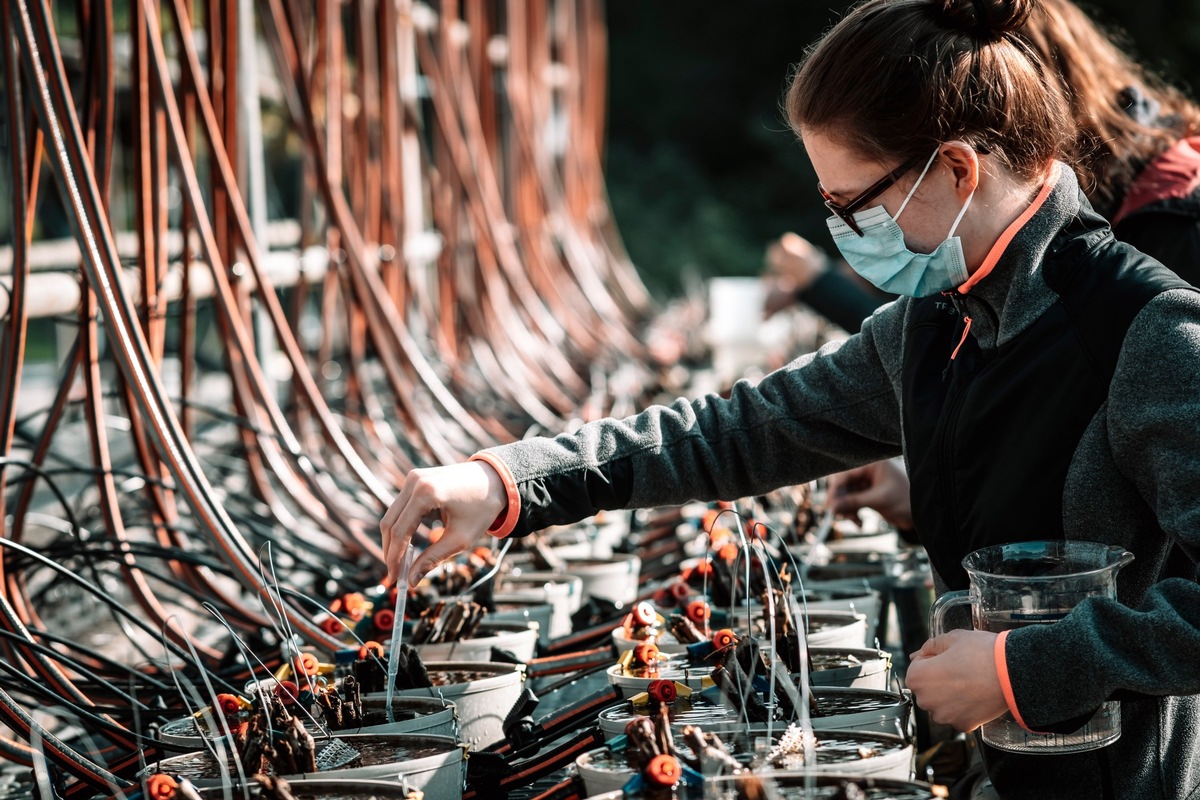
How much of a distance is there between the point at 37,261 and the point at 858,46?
3136 millimetres

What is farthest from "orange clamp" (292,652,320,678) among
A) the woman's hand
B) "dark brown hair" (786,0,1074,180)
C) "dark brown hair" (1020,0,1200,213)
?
"dark brown hair" (1020,0,1200,213)

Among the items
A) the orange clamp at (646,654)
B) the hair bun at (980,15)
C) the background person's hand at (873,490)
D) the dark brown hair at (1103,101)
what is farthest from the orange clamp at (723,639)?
the dark brown hair at (1103,101)

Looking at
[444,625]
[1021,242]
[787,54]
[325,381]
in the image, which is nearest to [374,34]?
[325,381]

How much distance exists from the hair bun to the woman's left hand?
1.70ft

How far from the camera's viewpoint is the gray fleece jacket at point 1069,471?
3.28 feet

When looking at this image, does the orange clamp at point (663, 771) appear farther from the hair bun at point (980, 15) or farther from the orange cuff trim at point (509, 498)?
the hair bun at point (980, 15)

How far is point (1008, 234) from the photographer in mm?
1168

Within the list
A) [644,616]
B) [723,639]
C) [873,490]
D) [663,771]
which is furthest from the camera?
[873,490]

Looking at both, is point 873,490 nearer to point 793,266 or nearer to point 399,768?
point 399,768

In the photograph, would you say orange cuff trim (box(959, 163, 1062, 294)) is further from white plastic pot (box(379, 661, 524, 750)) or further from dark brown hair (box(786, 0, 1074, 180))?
white plastic pot (box(379, 661, 524, 750))

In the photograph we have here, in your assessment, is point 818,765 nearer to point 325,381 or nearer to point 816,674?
point 816,674

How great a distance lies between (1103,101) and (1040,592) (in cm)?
89

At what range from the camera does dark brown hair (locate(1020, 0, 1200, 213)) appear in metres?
1.70

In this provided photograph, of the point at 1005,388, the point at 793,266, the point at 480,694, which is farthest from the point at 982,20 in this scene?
the point at 793,266
